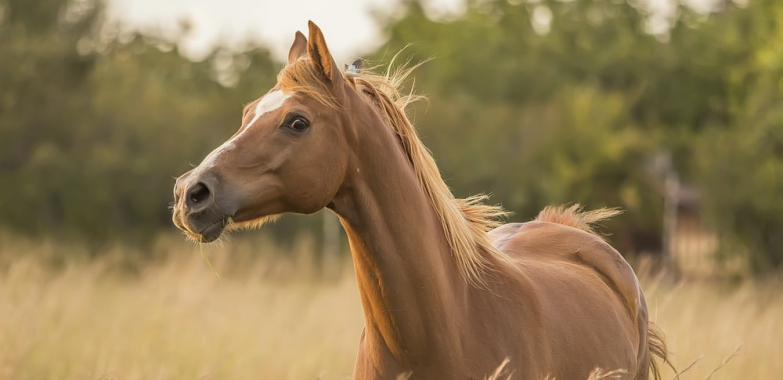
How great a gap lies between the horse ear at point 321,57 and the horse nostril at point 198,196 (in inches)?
25.2

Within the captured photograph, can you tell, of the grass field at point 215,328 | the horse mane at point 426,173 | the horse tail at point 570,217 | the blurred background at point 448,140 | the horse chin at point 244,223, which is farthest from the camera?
the blurred background at point 448,140

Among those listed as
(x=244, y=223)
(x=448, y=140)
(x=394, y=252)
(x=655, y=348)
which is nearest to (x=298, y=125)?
(x=244, y=223)

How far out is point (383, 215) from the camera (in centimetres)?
370

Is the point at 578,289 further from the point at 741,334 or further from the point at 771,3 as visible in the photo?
the point at 771,3

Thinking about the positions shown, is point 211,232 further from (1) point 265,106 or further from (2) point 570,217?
(2) point 570,217

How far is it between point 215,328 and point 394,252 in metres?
5.12

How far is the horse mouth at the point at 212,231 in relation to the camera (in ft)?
11.0

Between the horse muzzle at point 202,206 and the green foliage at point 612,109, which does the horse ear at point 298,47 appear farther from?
the green foliage at point 612,109

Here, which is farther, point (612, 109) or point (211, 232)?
point (612, 109)

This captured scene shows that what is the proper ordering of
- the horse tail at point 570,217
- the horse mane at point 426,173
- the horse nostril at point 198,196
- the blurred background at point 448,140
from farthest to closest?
the blurred background at point 448,140 → the horse tail at point 570,217 → the horse mane at point 426,173 → the horse nostril at point 198,196

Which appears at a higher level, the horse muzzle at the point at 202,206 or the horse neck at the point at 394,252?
the horse muzzle at the point at 202,206

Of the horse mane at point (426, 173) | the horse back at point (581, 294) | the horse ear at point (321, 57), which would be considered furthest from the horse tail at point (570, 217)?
the horse ear at point (321, 57)

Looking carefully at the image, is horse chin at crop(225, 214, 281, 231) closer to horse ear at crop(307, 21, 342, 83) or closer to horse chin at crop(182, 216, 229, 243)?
horse chin at crop(182, 216, 229, 243)

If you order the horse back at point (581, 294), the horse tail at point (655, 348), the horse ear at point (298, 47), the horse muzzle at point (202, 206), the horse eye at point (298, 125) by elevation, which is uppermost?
the horse ear at point (298, 47)
